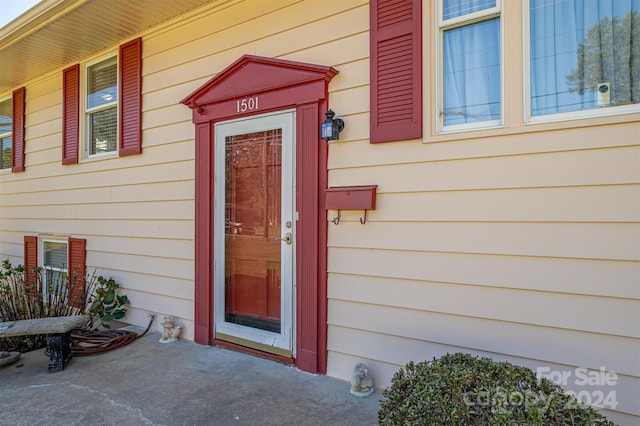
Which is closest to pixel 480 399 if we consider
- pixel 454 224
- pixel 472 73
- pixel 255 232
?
pixel 454 224

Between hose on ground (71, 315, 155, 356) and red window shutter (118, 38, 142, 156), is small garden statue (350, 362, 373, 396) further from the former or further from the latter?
red window shutter (118, 38, 142, 156)

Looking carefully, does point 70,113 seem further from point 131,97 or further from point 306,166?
point 306,166

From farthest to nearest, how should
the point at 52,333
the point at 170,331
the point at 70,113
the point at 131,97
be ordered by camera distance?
the point at 70,113 < the point at 131,97 < the point at 170,331 < the point at 52,333

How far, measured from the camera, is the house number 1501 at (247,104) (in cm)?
311

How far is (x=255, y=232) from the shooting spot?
320cm

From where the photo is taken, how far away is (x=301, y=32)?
2916 millimetres

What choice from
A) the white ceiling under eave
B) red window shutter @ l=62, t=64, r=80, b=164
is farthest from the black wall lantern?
red window shutter @ l=62, t=64, r=80, b=164

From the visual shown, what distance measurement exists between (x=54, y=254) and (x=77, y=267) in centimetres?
90

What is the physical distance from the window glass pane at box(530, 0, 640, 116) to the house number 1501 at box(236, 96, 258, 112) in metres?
2.00

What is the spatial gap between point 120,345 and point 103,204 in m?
1.81

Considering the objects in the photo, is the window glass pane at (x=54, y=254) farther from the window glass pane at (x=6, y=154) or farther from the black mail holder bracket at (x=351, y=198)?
the black mail holder bracket at (x=351, y=198)

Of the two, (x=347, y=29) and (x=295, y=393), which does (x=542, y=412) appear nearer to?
(x=295, y=393)

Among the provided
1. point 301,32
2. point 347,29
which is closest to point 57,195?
point 301,32

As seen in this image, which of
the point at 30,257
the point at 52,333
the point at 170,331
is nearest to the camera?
the point at 52,333
